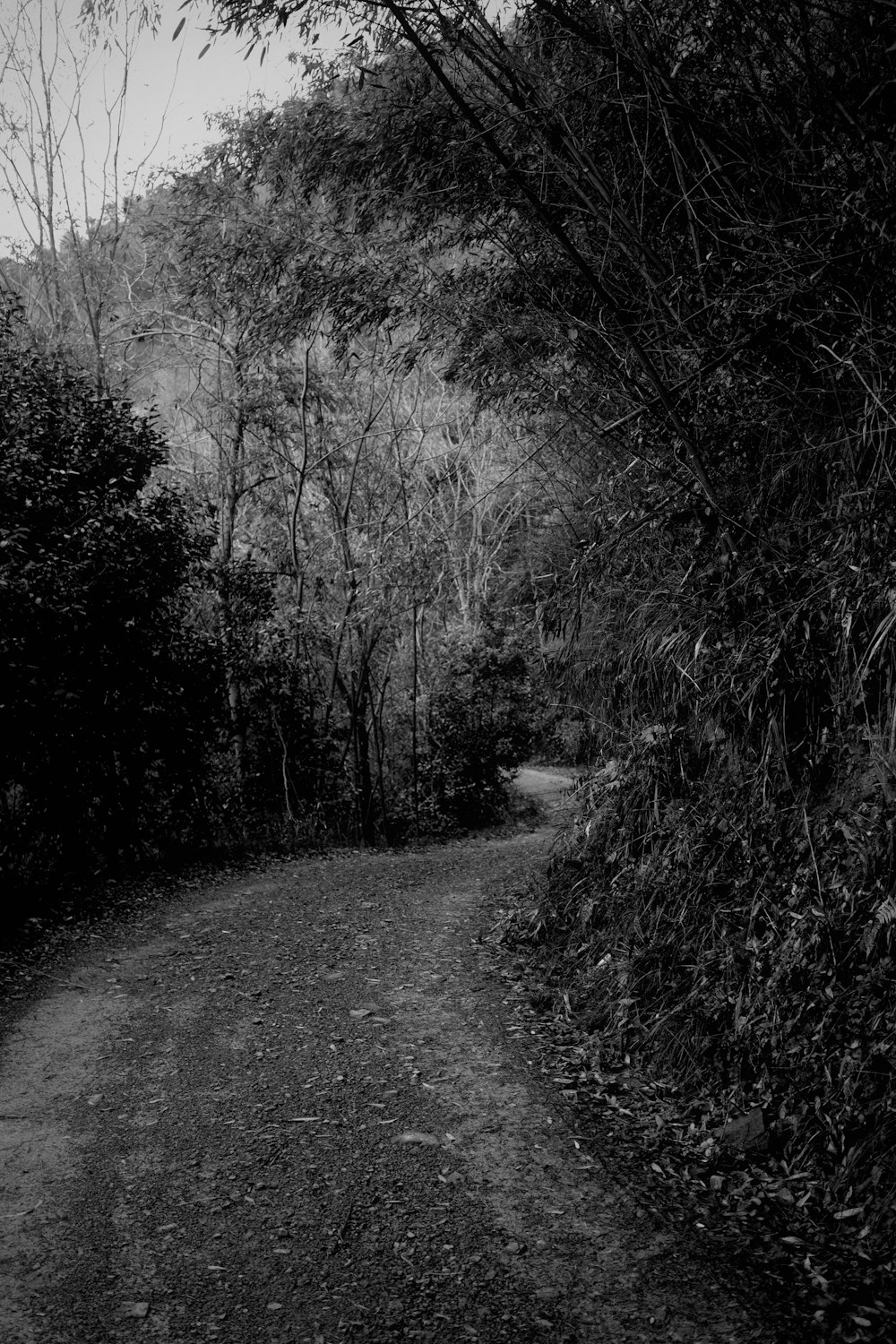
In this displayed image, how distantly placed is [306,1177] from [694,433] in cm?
336

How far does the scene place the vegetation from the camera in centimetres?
326

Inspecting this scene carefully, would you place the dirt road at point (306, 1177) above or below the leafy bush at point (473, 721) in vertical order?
below

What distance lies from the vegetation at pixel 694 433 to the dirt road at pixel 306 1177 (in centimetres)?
50

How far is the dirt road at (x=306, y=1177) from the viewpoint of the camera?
2486mm

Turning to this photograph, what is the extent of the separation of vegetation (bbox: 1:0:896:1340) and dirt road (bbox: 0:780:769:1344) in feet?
1.64

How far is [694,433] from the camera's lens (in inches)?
171

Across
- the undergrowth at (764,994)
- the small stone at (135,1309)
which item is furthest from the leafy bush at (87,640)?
the small stone at (135,1309)

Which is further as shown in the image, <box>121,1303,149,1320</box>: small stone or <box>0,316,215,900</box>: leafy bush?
<box>0,316,215,900</box>: leafy bush

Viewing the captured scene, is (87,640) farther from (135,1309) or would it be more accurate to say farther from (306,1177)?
Answer: (135,1309)

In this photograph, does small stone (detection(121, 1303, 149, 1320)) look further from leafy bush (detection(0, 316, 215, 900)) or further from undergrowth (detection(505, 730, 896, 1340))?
leafy bush (detection(0, 316, 215, 900))

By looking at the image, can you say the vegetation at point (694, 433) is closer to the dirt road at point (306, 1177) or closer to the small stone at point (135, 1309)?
the dirt road at point (306, 1177)

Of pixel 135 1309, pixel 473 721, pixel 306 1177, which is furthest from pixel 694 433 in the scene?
pixel 473 721

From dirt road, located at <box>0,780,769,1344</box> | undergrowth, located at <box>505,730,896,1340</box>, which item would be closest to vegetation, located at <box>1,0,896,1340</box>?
undergrowth, located at <box>505,730,896,1340</box>

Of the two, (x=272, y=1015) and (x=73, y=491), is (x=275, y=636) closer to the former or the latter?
(x=73, y=491)
